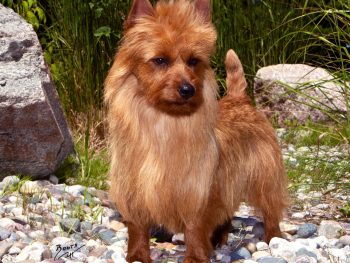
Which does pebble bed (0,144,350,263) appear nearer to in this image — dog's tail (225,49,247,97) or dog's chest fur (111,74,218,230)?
dog's chest fur (111,74,218,230)

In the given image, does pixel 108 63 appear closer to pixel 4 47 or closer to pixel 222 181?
pixel 4 47

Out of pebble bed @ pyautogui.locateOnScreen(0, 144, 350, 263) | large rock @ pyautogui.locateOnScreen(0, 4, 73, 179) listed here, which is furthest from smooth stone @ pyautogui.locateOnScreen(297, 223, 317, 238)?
large rock @ pyautogui.locateOnScreen(0, 4, 73, 179)

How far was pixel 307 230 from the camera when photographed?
14.3 feet

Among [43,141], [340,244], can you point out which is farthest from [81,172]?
[340,244]

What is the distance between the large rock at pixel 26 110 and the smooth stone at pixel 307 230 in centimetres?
179

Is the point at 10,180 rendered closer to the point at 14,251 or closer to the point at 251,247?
the point at 14,251

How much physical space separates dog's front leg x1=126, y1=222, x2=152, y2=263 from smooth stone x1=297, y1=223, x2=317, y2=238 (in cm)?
111

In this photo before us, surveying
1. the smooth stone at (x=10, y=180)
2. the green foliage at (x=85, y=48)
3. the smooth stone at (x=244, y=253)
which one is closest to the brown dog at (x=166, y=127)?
the smooth stone at (x=244, y=253)

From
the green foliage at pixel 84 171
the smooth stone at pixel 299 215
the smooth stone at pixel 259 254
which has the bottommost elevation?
the green foliage at pixel 84 171

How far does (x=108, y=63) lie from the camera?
6848 millimetres

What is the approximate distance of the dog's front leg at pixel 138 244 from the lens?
369 centimetres

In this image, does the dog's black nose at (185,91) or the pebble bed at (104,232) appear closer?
the dog's black nose at (185,91)

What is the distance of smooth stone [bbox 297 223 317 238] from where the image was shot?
4.37 meters

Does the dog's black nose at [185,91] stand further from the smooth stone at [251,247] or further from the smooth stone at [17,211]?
the smooth stone at [17,211]
